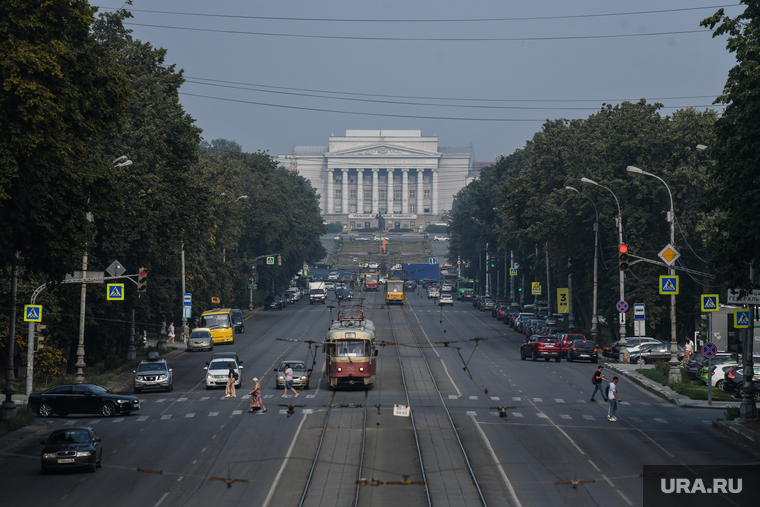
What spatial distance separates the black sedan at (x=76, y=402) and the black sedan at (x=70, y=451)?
11.3 metres

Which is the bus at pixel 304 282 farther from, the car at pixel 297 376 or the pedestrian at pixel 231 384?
the pedestrian at pixel 231 384

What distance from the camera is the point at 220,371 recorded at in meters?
42.7

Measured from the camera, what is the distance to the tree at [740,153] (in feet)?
79.3

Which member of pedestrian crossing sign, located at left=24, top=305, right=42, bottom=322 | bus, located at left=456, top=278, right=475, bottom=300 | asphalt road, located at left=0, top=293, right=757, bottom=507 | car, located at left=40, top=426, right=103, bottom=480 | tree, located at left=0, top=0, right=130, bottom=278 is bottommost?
asphalt road, located at left=0, top=293, right=757, bottom=507

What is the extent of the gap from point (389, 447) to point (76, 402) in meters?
15.0

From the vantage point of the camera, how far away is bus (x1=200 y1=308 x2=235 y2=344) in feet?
218

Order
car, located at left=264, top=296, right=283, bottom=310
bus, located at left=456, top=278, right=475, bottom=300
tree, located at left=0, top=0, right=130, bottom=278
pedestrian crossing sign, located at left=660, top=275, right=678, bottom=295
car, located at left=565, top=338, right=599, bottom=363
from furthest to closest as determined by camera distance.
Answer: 1. bus, located at left=456, top=278, right=475, bottom=300
2. car, located at left=264, top=296, right=283, bottom=310
3. car, located at left=565, top=338, right=599, bottom=363
4. pedestrian crossing sign, located at left=660, top=275, right=678, bottom=295
5. tree, located at left=0, top=0, right=130, bottom=278

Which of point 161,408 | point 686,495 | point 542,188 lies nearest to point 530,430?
point 686,495

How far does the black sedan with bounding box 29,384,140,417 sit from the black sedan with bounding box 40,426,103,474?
37.2ft

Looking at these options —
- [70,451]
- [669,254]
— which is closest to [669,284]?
[669,254]

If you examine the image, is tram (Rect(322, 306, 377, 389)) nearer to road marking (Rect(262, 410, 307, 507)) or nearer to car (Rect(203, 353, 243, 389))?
car (Rect(203, 353, 243, 389))

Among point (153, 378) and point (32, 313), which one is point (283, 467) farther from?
point (153, 378)

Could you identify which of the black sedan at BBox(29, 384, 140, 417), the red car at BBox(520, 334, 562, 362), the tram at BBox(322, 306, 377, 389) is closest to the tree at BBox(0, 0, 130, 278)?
the black sedan at BBox(29, 384, 140, 417)

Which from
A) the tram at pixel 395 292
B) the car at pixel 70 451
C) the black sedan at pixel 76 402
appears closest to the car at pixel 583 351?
the black sedan at pixel 76 402
